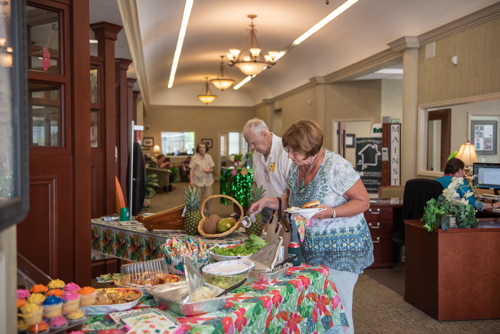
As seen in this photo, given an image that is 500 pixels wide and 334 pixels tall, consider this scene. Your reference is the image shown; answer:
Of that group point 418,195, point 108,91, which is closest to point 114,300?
point 108,91

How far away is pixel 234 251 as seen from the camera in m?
2.37

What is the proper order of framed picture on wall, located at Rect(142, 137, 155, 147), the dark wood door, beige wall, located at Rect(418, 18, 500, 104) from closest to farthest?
the dark wood door → beige wall, located at Rect(418, 18, 500, 104) → framed picture on wall, located at Rect(142, 137, 155, 147)

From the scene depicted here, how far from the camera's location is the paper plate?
2000 millimetres

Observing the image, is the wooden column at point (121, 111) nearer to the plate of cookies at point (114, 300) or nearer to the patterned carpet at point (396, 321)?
the patterned carpet at point (396, 321)

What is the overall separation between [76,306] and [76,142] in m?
1.81

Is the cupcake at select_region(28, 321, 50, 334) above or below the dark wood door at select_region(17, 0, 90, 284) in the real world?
below

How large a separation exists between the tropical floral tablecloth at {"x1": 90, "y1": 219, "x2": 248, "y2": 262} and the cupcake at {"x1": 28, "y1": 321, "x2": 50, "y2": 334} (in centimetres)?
166

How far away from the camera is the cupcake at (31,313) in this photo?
1.32m

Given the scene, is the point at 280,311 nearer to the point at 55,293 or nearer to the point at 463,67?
the point at 55,293

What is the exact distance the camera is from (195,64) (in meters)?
16.3

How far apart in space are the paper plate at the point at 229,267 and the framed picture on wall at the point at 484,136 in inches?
253

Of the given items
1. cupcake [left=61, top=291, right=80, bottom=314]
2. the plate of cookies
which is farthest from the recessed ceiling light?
cupcake [left=61, top=291, right=80, bottom=314]

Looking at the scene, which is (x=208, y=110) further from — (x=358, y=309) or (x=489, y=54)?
(x=358, y=309)

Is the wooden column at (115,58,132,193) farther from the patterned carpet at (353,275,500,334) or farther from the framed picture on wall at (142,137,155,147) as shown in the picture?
the framed picture on wall at (142,137,155,147)
